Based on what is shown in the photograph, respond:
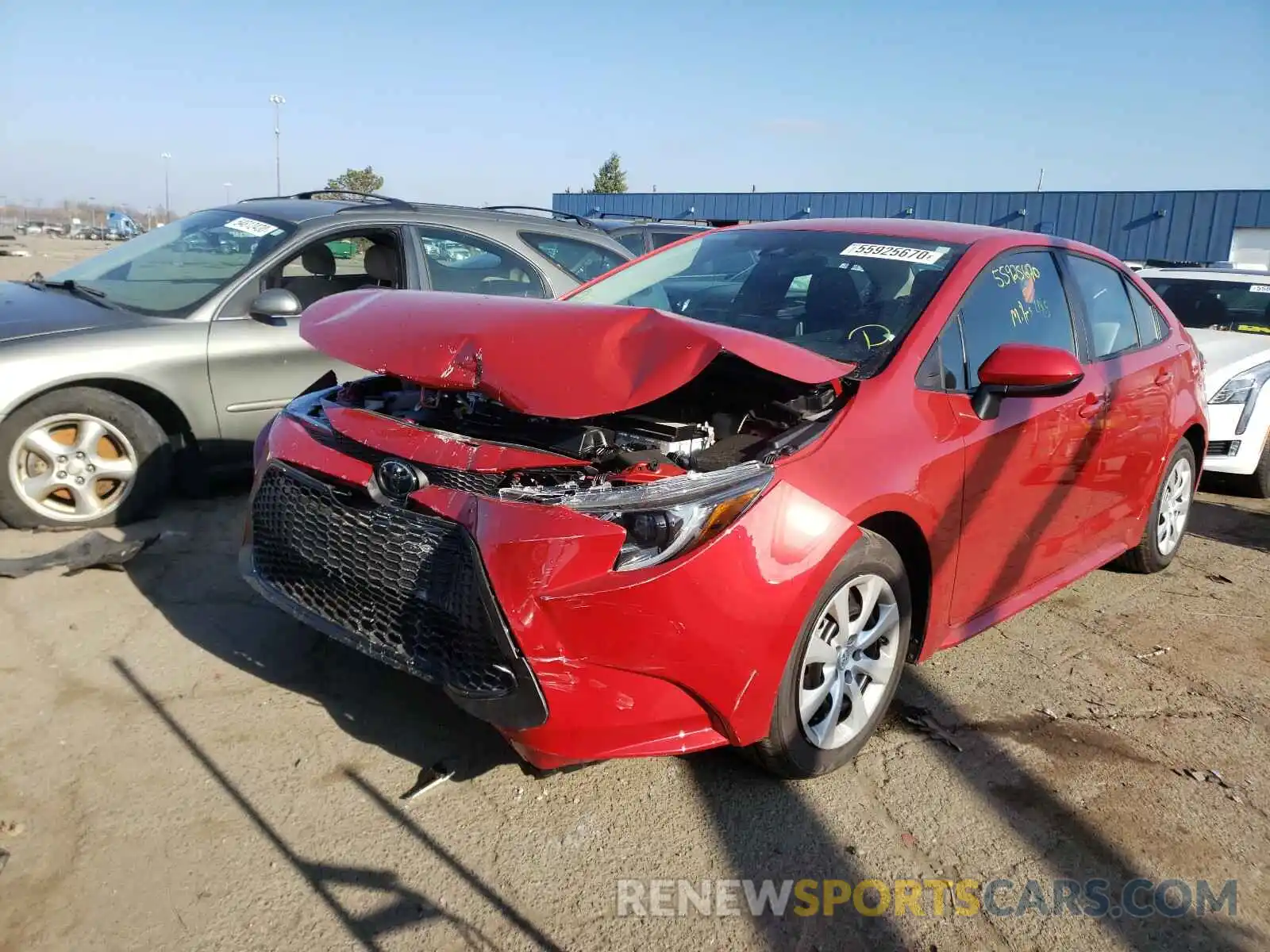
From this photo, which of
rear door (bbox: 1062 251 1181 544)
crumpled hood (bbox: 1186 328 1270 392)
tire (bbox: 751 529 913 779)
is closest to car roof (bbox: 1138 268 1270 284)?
crumpled hood (bbox: 1186 328 1270 392)

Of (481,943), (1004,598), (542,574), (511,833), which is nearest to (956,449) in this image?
(1004,598)

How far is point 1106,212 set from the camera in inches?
1156

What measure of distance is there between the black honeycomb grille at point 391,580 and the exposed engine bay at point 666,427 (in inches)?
10.5

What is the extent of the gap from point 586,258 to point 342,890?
4.48 metres

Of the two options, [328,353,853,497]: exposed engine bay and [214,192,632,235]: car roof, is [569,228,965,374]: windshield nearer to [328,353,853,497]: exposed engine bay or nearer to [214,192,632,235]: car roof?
[328,353,853,497]: exposed engine bay

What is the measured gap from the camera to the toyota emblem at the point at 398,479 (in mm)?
2547

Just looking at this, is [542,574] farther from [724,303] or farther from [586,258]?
[586,258]

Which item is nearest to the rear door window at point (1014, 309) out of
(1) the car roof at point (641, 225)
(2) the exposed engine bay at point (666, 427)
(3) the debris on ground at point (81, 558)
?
(2) the exposed engine bay at point (666, 427)

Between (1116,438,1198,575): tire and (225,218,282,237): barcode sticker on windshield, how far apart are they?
476cm

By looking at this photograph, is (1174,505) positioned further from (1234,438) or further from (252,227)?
(252,227)

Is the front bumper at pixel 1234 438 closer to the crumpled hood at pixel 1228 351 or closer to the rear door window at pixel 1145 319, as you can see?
the crumpled hood at pixel 1228 351

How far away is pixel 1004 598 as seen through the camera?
3539 millimetres

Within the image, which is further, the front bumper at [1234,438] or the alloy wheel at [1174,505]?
the front bumper at [1234,438]

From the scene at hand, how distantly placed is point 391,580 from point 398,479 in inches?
10.8
